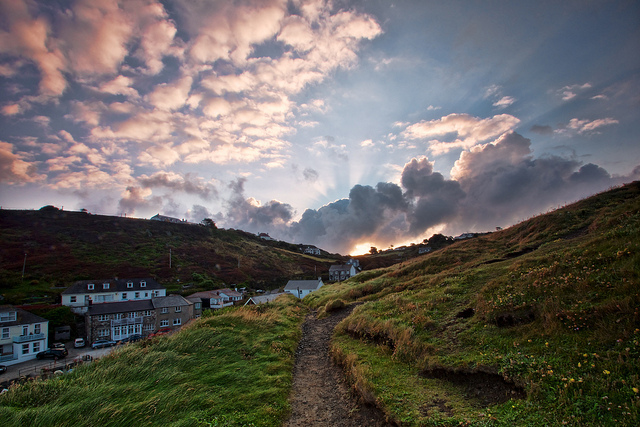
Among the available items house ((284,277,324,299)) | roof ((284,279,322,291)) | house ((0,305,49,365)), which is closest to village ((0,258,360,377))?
house ((0,305,49,365))

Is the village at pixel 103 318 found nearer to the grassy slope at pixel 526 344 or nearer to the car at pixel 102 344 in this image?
the car at pixel 102 344

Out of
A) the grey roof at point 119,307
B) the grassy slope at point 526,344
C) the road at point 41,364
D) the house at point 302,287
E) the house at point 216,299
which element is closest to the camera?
the grassy slope at point 526,344

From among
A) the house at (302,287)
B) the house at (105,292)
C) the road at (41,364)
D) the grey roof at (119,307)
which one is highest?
the house at (105,292)

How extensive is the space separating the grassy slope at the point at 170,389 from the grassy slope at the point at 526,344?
10.7 ft

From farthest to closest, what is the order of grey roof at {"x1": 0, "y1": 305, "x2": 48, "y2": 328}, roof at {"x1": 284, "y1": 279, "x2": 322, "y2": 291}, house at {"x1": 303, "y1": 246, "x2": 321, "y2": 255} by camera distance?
house at {"x1": 303, "y1": 246, "x2": 321, "y2": 255}, roof at {"x1": 284, "y1": 279, "x2": 322, "y2": 291}, grey roof at {"x1": 0, "y1": 305, "x2": 48, "y2": 328}

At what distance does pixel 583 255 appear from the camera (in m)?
10.9

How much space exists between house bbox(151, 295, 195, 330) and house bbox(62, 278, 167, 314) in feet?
32.8

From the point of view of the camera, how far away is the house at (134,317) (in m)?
44.2

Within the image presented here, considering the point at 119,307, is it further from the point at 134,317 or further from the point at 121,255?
the point at 121,255

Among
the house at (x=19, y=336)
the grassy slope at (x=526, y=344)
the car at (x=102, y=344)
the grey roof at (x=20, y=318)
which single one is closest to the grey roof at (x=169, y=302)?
the car at (x=102, y=344)

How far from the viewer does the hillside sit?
206ft

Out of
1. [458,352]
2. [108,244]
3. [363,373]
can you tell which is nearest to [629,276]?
[458,352]

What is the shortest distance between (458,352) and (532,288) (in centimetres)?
421

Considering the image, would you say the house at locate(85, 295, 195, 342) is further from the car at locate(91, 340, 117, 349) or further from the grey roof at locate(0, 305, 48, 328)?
the grey roof at locate(0, 305, 48, 328)
